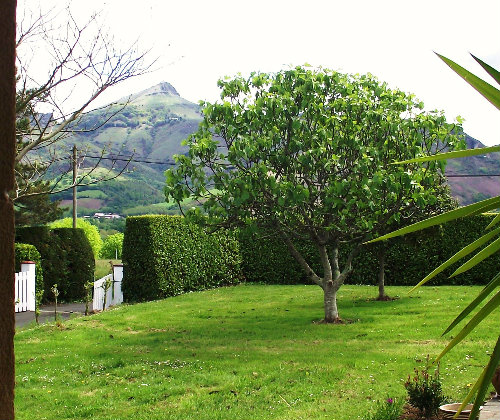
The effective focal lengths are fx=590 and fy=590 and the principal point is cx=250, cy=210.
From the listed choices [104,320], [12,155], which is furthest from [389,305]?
[12,155]

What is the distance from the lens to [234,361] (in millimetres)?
9156

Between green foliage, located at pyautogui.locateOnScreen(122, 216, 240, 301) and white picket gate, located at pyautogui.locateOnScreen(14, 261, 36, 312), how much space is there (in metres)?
2.90

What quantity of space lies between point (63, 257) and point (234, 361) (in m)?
12.9

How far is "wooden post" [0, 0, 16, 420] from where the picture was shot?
2.73 meters

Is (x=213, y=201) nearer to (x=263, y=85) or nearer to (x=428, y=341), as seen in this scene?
(x=263, y=85)

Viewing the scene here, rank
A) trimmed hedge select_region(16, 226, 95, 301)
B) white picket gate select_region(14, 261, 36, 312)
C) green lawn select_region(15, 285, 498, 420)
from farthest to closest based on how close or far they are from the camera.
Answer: trimmed hedge select_region(16, 226, 95, 301)
white picket gate select_region(14, 261, 36, 312)
green lawn select_region(15, 285, 498, 420)

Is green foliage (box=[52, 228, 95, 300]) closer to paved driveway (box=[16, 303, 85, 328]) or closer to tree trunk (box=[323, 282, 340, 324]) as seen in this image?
paved driveway (box=[16, 303, 85, 328])

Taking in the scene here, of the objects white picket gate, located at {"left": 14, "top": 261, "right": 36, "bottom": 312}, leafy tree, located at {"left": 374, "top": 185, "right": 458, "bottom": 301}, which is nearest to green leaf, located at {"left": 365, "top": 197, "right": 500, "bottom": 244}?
leafy tree, located at {"left": 374, "top": 185, "right": 458, "bottom": 301}

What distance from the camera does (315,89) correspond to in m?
11.1

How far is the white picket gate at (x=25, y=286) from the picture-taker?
1723cm

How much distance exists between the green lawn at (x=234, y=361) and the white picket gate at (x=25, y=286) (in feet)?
13.1

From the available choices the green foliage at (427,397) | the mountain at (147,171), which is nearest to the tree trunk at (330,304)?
the green foliage at (427,397)

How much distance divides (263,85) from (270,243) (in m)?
11.5

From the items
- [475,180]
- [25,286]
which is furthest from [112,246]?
[475,180]
